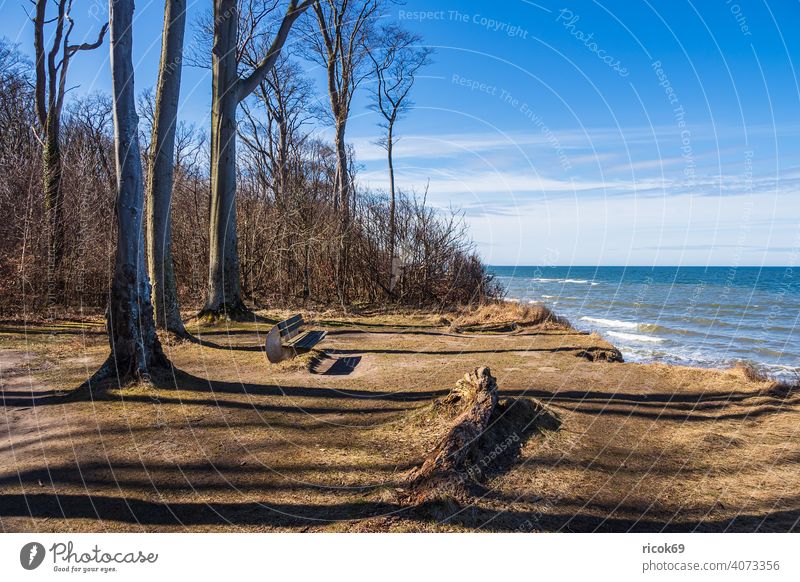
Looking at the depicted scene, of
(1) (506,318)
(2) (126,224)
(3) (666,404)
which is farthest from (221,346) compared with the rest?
(1) (506,318)

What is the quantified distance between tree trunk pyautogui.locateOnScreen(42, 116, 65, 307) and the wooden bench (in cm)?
791

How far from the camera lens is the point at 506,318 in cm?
1392

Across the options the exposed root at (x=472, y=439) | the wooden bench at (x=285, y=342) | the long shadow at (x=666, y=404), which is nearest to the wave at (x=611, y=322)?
the long shadow at (x=666, y=404)

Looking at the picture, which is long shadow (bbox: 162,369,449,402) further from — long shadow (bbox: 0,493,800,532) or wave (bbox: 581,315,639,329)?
wave (bbox: 581,315,639,329)

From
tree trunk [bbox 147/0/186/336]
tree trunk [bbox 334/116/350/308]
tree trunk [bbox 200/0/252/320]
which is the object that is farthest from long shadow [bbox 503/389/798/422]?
tree trunk [bbox 334/116/350/308]

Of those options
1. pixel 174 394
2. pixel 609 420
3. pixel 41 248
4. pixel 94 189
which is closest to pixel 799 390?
pixel 609 420

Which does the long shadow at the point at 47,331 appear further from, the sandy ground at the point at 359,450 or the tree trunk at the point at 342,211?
the tree trunk at the point at 342,211

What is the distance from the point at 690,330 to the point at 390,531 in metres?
18.4

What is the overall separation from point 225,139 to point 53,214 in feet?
17.4

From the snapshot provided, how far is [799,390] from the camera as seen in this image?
6.95 metres

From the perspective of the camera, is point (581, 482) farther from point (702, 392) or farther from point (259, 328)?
point (259, 328)

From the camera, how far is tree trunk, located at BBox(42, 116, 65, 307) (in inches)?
507

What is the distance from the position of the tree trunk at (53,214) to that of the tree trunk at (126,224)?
311 inches

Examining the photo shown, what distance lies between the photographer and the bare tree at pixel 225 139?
11.5 m
